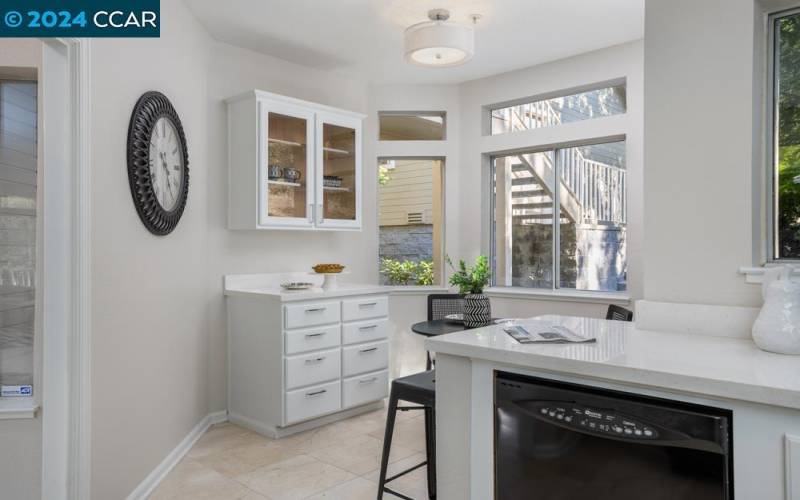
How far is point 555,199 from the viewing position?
4477mm

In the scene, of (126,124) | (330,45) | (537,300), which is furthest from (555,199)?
(126,124)

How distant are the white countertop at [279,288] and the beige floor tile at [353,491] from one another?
1200 mm

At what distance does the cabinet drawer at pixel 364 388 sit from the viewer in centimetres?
373

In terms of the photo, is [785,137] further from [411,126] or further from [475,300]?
[411,126]

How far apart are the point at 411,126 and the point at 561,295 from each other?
2048 millimetres

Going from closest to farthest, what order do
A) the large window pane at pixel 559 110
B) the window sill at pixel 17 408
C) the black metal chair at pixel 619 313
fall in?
the window sill at pixel 17 408
the black metal chair at pixel 619 313
the large window pane at pixel 559 110

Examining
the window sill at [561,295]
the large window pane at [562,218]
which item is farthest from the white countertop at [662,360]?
the large window pane at [562,218]

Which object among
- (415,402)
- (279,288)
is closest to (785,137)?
(415,402)

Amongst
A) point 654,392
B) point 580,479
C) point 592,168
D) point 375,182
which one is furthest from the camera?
point 375,182

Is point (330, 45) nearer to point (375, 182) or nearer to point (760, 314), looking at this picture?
point (375, 182)

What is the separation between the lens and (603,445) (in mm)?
1384

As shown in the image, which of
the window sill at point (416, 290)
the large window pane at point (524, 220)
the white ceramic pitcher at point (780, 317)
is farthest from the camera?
the window sill at point (416, 290)

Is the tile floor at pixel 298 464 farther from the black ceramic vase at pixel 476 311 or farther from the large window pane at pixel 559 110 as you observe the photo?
the large window pane at pixel 559 110

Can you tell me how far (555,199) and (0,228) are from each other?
3776 millimetres
